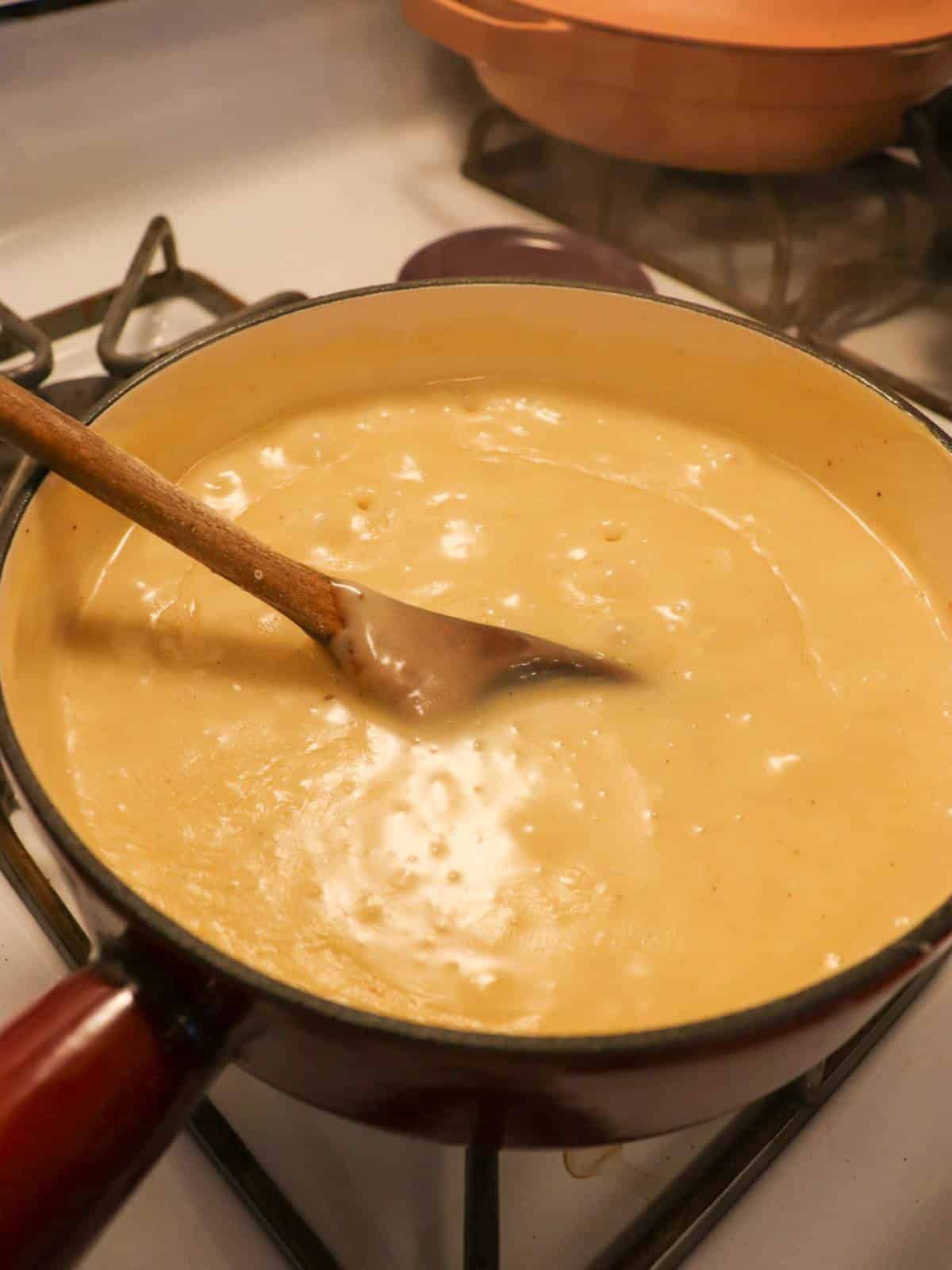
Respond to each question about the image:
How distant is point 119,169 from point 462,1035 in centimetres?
107

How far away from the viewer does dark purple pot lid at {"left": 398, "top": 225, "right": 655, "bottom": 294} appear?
108 centimetres

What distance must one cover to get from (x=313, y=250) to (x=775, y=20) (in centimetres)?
49

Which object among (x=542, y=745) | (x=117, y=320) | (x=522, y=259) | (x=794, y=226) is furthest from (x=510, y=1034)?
(x=794, y=226)

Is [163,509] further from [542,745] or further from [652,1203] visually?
[652,1203]

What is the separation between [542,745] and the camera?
613mm

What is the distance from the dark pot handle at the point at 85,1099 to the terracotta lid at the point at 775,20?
2.99 feet

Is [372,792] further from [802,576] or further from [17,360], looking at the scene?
[17,360]

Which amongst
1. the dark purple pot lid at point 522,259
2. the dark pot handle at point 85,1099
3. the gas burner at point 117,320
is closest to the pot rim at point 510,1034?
the dark pot handle at point 85,1099

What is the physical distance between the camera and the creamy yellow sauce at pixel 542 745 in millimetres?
525

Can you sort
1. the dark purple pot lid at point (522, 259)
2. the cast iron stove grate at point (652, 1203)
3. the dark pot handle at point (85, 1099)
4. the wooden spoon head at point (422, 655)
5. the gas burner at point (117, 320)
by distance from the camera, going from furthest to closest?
the dark purple pot lid at point (522, 259)
the gas burner at point (117, 320)
the wooden spoon head at point (422, 655)
the cast iron stove grate at point (652, 1203)
the dark pot handle at point (85, 1099)

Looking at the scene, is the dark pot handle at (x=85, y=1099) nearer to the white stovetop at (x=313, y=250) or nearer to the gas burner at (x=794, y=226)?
the white stovetop at (x=313, y=250)

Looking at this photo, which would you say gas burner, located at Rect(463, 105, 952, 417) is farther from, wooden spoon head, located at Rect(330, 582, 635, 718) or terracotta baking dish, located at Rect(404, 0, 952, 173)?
wooden spoon head, located at Rect(330, 582, 635, 718)

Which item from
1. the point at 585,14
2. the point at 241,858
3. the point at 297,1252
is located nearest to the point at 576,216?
the point at 585,14

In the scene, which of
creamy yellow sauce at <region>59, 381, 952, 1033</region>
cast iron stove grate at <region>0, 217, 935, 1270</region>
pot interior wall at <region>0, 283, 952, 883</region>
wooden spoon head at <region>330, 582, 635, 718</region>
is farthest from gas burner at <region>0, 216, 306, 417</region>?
cast iron stove grate at <region>0, 217, 935, 1270</region>
